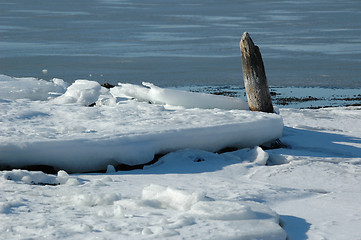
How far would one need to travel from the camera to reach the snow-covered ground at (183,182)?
4.99 meters

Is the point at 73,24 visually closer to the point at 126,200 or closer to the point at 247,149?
the point at 247,149

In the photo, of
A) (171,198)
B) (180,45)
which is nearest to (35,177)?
(171,198)

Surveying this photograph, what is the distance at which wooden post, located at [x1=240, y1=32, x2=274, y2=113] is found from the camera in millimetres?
9719

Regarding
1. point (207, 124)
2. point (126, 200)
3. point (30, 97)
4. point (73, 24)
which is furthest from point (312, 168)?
point (73, 24)

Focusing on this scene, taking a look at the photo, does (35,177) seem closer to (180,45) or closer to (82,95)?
(82,95)

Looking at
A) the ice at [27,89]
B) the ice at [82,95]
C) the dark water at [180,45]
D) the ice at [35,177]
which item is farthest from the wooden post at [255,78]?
the dark water at [180,45]

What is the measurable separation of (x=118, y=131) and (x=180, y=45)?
15375mm

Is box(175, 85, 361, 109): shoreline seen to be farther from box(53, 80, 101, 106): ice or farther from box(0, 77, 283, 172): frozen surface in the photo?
box(53, 80, 101, 106): ice

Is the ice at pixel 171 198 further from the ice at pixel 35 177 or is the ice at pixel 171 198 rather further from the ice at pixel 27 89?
the ice at pixel 27 89

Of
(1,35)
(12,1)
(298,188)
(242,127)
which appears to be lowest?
(298,188)

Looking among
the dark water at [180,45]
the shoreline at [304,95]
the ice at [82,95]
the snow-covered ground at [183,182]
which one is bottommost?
the snow-covered ground at [183,182]

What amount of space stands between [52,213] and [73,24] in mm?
26465

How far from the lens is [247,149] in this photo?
314 inches

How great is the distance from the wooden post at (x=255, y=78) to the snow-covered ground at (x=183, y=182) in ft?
1.82
